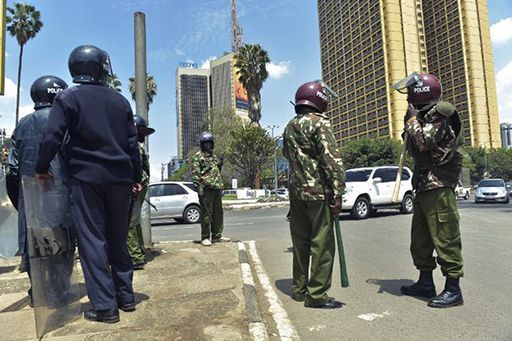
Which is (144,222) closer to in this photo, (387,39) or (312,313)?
(312,313)

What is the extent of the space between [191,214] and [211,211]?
25.1 ft

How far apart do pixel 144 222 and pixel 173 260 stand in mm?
1298

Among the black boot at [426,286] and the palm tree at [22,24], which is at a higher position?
the palm tree at [22,24]

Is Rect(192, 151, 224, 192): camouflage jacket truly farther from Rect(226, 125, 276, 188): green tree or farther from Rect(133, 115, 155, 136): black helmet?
Rect(226, 125, 276, 188): green tree

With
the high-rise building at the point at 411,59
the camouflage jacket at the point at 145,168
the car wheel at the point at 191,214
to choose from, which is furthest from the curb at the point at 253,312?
the high-rise building at the point at 411,59

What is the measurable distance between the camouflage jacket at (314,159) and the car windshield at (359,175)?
9931mm

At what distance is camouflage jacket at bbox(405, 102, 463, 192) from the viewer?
3650 mm

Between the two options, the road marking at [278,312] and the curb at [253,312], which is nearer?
the curb at [253,312]

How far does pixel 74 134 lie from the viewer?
10.4ft

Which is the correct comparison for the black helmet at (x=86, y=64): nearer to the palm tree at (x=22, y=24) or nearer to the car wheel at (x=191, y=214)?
the car wheel at (x=191, y=214)

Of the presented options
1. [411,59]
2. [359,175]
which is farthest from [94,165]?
[411,59]

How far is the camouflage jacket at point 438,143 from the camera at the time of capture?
3.65 metres

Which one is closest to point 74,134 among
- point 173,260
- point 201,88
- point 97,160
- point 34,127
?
point 97,160

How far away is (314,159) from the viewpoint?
3.79 m
